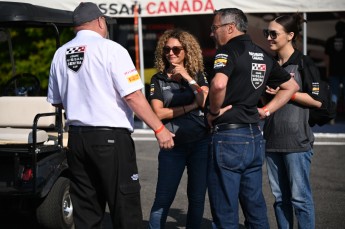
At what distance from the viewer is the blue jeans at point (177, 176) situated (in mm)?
5145

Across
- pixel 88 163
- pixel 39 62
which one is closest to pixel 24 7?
pixel 88 163

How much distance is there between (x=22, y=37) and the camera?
A: 1350cm

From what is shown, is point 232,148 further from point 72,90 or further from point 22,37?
point 22,37

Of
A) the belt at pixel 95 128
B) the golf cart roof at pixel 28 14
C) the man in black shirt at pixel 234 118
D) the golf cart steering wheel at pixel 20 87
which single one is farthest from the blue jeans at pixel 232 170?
the golf cart steering wheel at pixel 20 87

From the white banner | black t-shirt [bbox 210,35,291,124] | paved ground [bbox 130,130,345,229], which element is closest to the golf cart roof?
paved ground [bbox 130,130,345,229]

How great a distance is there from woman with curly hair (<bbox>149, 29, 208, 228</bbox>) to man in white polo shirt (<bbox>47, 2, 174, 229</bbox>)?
613mm

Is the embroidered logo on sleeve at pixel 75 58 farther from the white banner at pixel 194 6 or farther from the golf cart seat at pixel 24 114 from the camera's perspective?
the white banner at pixel 194 6

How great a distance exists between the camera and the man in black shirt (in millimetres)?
4359

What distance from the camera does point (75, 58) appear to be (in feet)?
14.5

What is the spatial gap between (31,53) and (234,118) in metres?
9.66

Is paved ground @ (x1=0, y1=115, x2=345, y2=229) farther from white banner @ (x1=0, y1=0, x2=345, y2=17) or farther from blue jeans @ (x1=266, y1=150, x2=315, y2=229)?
white banner @ (x1=0, y1=0, x2=345, y2=17)

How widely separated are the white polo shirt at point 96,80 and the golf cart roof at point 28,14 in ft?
5.28

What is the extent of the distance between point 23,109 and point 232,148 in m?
3.08

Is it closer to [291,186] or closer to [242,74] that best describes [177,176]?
[291,186]
